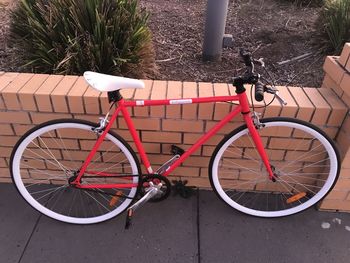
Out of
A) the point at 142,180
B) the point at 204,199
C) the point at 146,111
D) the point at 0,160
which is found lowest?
the point at 204,199

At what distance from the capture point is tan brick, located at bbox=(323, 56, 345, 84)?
213 centimetres

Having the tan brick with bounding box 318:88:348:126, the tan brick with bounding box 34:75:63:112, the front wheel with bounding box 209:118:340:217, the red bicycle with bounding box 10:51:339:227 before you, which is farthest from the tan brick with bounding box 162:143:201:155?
the tan brick with bounding box 318:88:348:126

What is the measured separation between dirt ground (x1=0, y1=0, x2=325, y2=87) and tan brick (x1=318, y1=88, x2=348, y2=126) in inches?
36.7

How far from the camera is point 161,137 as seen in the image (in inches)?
88.7

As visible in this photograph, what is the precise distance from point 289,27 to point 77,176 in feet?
10.5

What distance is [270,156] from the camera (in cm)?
232

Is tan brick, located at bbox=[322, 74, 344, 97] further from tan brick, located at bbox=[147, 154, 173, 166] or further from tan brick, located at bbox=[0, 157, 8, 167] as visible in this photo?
tan brick, located at bbox=[0, 157, 8, 167]

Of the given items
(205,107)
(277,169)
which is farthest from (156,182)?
(277,169)

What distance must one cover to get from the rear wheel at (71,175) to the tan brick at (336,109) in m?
1.29

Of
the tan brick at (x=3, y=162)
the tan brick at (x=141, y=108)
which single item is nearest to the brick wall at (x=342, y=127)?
the tan brick at (x=141, y=108)

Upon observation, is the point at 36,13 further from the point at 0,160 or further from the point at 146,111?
the point at 146,111

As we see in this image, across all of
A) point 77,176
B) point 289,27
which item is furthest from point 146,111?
point 289,27

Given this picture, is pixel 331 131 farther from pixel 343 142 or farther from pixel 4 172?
pixel 4 172

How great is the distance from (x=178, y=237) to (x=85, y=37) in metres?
1.72
